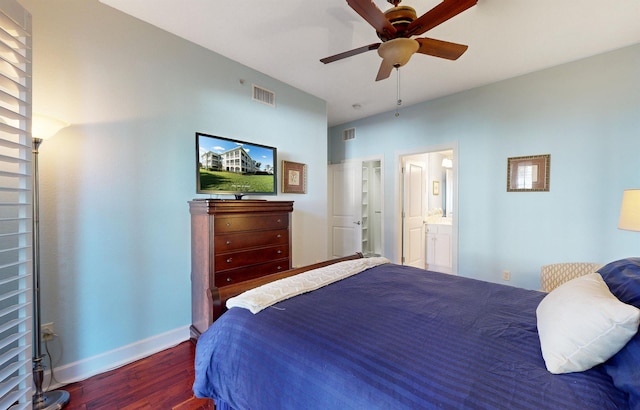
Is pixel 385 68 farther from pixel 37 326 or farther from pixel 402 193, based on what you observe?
pixel 37 326

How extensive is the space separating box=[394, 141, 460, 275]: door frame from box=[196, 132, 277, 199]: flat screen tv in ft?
7.10

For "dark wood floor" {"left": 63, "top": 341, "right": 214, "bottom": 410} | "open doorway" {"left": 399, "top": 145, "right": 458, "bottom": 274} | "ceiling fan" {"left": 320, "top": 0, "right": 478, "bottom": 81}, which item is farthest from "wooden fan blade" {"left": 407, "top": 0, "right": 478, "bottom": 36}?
"dark wood floor" {"left": 63, "top": 341, "right": 214, "bottom": 410}

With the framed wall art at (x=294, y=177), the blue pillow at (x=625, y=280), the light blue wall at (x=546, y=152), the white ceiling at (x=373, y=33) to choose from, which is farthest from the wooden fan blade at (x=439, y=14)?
the light blue wall at (x=546, y=152)

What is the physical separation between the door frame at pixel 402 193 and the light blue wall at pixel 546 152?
62mm

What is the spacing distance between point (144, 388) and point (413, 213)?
410cm

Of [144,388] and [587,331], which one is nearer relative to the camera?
[587,331]

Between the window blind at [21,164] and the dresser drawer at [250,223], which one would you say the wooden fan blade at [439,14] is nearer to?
the dresser drawer at [250,223]

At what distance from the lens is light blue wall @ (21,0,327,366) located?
5.94 feet

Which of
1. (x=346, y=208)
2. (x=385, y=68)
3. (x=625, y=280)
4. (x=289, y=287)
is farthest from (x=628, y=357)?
(x=346, y=208)

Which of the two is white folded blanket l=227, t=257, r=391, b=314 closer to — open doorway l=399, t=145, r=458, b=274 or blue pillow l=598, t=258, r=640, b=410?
blue pillow l=598, t=258, r=640, b=410

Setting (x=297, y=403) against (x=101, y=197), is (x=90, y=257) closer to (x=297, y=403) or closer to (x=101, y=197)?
(x=101, y=197)

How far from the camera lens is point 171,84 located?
236 cm

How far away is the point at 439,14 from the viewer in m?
1.54

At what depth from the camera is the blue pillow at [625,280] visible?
0.92 metres
